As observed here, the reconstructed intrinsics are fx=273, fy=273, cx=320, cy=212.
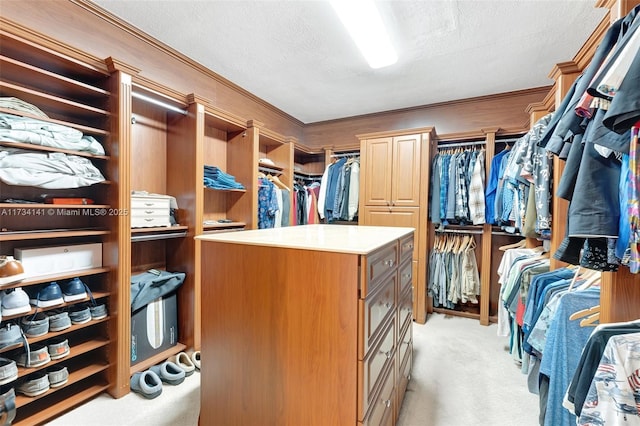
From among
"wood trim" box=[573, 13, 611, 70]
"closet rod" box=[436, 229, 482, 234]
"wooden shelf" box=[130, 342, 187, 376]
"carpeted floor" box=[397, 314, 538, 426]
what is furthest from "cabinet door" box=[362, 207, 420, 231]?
"wooden shelf" box=[130, 342, 187, 376]

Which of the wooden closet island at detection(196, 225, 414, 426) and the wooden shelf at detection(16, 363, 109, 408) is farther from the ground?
the wooden closet island at detection(196, 225, 414, 426)

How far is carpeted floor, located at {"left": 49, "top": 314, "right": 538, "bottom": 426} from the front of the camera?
5.24 feet

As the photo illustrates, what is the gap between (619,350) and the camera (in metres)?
0.77

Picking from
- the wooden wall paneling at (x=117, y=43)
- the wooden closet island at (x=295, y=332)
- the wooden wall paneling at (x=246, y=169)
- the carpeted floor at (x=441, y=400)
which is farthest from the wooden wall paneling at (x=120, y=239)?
the wooden wall paneling at (x=246, y=169)

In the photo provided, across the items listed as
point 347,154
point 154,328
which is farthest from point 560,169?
point 154,328

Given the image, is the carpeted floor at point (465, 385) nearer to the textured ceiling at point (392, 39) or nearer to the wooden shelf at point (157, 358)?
the wooden shelf at point (157, 358)

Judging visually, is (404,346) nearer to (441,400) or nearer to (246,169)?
(441,400)

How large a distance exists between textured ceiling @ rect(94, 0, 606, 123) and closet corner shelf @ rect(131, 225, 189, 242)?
4.97ft

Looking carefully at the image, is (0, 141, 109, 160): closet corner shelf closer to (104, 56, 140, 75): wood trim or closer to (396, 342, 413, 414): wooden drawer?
(104, 56, 140, 75): wood trim

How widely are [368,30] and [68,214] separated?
2315mm

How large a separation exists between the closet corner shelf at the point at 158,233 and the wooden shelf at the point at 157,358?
35.4 inches

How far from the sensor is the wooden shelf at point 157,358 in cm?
193

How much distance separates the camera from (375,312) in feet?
3.78

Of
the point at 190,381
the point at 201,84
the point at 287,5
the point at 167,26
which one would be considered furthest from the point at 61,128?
the point at 190,381
